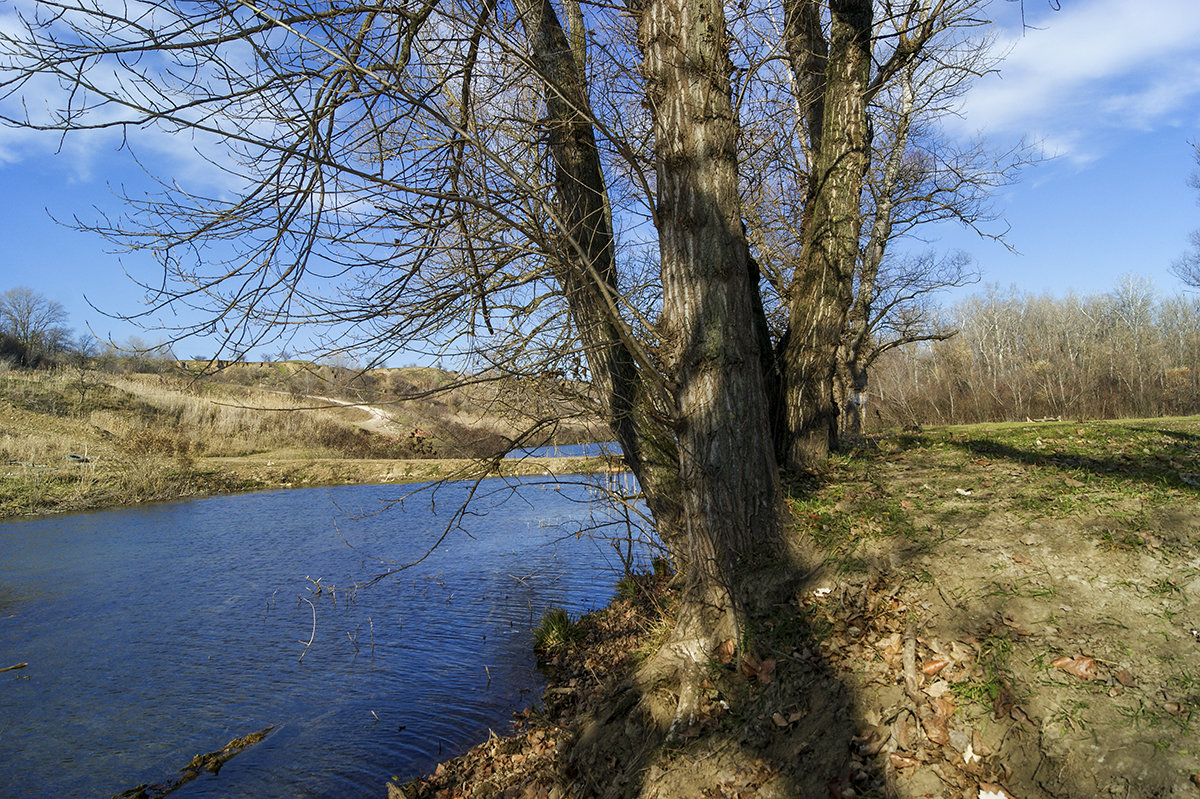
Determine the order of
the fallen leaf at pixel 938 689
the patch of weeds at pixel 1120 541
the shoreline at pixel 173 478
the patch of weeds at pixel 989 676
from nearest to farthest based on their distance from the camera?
the patch of weeds at pixel 989 676 → the fallen leaf at pixel 938 689 → the patch of weeds at pixel 1120 541 → the shoreline at pixel 173 478

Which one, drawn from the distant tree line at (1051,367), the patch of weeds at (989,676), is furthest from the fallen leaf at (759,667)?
the distant tree line at (1051,367)

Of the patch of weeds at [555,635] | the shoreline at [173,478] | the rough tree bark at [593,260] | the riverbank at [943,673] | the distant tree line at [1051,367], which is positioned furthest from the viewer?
the distant tree line at [1051,367]

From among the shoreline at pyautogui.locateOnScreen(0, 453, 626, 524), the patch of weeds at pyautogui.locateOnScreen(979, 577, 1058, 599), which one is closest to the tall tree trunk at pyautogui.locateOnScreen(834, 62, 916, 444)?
the shoreline at pyautogui.locateOnScreen(0, 453, 626, 524)

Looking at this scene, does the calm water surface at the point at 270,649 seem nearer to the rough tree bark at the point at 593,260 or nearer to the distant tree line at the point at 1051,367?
the rough tree bark at the point at 593,260

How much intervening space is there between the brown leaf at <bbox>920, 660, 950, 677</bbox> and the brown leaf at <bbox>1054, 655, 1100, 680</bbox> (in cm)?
49

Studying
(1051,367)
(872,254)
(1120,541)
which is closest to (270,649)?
(1120,541)

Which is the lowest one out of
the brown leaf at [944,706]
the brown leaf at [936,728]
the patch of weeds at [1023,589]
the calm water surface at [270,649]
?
the calm water surface at [270,649]

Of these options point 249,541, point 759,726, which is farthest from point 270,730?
point 249,541

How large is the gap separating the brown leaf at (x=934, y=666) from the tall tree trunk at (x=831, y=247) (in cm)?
256

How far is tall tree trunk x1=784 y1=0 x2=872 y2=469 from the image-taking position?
19.2 ft

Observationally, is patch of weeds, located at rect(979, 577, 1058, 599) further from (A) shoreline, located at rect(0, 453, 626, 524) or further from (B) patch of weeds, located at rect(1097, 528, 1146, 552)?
(A) shoreline, located at rect(0, 453, 626, 524)

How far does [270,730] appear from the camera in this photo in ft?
20.7

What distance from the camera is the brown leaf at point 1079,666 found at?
124 inches

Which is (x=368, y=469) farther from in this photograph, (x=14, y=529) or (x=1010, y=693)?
(x=1010, y=693)
